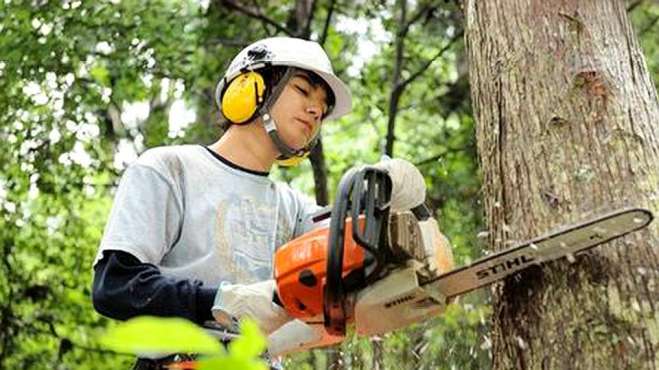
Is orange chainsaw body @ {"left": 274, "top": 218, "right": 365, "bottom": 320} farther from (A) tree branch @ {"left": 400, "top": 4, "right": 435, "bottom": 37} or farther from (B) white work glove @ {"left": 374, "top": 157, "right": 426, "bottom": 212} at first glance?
(A) tree branch @ {"left": 400, "top": 4, "right": 435, "bottom": 37}

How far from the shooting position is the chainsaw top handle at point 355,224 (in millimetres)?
1999

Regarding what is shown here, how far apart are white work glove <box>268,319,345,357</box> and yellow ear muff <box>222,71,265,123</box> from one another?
2.24 feet

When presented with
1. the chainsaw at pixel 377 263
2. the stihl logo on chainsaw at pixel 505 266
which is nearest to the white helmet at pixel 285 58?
the chainsaw at pixel 377 263

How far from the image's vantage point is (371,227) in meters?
2.00

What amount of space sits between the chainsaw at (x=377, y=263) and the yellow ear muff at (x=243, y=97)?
752 mm

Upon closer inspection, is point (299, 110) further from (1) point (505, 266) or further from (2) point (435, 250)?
(1) point (505, 266)

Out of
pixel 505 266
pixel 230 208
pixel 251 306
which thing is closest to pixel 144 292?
pixel 251 306

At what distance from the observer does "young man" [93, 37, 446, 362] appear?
7.47 feet

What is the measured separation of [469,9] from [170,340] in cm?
255

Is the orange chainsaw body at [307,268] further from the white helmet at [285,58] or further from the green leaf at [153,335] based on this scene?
the green leaf at [153,335]

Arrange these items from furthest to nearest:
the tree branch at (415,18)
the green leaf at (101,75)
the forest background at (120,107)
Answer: the tree branch at (415,18), the green leaf at (101,75), the forest background at (120,107)

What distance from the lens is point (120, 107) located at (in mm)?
6332

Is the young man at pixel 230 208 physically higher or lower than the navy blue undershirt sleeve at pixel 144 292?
higher

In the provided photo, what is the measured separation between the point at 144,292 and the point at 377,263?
63 centimetres
